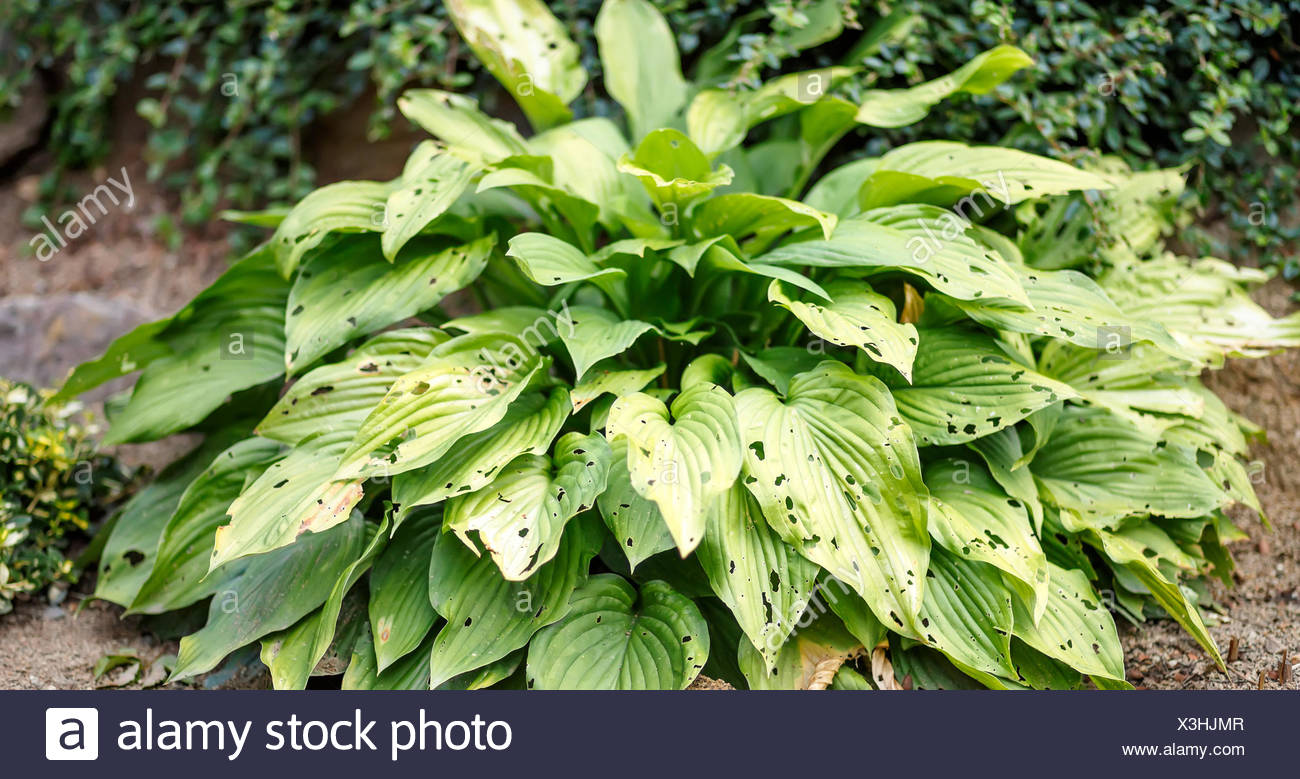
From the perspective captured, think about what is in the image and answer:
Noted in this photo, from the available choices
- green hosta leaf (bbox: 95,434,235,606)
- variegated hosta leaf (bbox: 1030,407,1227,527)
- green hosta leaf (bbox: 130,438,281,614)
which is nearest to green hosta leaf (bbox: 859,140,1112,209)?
variegated hosta leaf (bbox: 1030,407,1227,527)

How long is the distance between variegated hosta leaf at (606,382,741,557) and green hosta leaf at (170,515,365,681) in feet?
2.38

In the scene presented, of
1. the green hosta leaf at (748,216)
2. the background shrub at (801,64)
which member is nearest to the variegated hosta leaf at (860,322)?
the green hosta leaf at (748,216)

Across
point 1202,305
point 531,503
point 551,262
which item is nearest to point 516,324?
point 551,262

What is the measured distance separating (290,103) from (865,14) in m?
2.11

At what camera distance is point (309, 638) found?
209 cm

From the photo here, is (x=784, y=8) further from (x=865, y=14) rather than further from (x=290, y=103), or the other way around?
(x=290, y=103)

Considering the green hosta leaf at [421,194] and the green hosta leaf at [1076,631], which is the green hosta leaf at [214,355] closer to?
the green hosta leaf at [421,194]

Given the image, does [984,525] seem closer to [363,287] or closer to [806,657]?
[806,657]

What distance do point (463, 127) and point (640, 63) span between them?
0.63 meters

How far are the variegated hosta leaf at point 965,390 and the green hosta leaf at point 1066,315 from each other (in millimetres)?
77

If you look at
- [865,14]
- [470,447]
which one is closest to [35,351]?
[470,447]

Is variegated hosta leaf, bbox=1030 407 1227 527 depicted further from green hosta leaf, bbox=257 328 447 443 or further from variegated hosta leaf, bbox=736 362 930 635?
green hosta leaf, bbox=257 328 447 443
